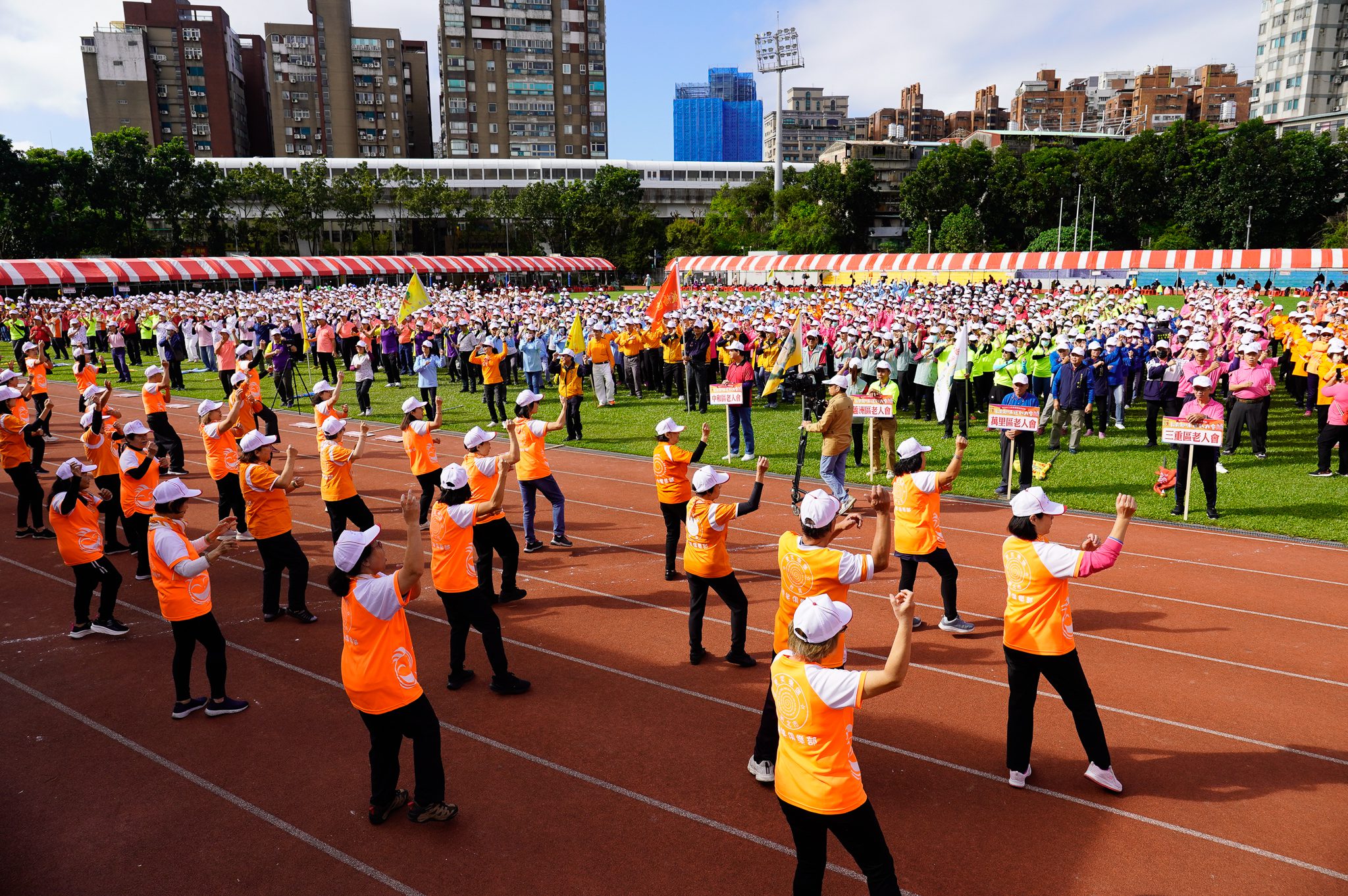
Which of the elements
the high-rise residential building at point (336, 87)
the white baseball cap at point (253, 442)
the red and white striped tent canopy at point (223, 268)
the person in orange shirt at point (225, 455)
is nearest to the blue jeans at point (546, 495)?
the white baseball cap at point (253, 442)

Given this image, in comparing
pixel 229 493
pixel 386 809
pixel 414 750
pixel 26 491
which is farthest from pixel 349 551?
pixel 26 491

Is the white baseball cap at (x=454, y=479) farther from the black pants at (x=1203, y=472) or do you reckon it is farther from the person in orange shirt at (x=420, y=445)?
the black pants at (x=1203, y=472)

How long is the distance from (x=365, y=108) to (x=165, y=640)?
124 meters

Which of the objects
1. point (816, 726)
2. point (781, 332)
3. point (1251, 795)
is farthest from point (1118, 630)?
point (781, 332)

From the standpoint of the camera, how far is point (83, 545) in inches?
338

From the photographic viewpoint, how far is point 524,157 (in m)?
117

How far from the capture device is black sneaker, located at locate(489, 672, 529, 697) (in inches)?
294

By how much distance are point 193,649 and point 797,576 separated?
5.12 m

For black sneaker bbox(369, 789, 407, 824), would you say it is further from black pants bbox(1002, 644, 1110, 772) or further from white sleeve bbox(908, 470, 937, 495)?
white sleeve bbox(908, 470, 937, 495)

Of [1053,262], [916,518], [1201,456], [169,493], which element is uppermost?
[1053,262]

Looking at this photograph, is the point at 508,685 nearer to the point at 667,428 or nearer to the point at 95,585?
the point at 667,428

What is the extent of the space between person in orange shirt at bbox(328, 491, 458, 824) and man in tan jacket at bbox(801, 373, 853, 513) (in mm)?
7437

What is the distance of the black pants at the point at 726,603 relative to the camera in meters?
7.41

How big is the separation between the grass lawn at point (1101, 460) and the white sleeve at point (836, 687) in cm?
1029
